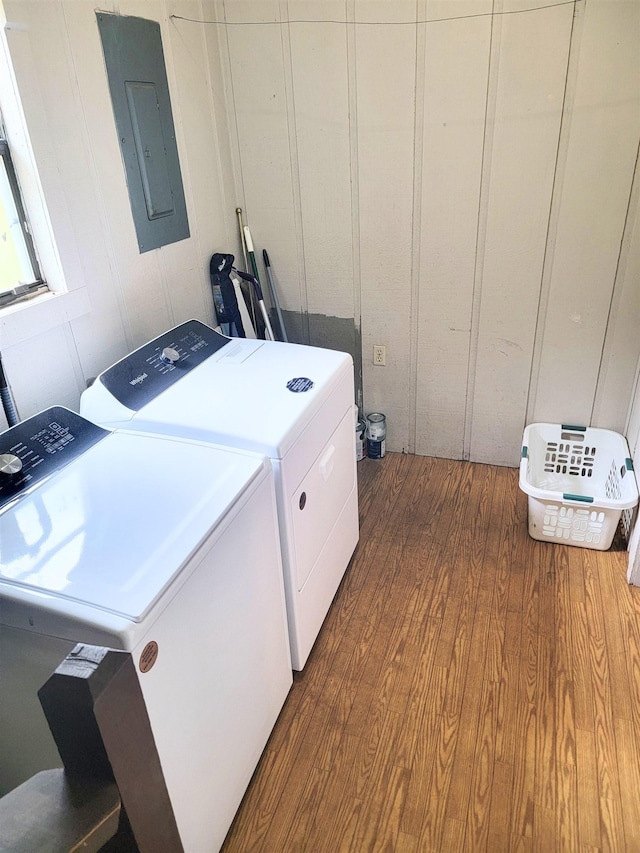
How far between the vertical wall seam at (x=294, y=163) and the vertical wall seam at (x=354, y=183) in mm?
226

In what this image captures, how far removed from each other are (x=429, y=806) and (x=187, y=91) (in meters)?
2.43

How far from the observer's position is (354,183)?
2.39 meters

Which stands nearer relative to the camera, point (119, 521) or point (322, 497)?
point (119, 521)

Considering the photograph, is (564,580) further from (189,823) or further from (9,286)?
(9,286)

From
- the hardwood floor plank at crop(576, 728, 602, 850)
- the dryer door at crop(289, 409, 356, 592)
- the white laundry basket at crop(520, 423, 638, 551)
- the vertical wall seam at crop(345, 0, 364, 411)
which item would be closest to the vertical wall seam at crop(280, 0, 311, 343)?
the vertical wall seam at crop(345, 0, 364, 411)

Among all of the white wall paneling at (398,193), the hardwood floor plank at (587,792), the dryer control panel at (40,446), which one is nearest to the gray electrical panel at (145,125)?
the white wall paneling at (398,193)

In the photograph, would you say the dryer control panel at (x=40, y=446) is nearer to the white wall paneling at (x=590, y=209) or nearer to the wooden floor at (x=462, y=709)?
the wooden floor at (x=462, y=709)

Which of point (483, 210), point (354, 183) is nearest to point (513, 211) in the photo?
point (483, 210)

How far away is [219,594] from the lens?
120 centimetres

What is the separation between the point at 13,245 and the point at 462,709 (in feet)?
5.97

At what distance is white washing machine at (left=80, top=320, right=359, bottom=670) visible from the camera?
4.89ft

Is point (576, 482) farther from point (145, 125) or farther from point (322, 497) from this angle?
point (145, 125)

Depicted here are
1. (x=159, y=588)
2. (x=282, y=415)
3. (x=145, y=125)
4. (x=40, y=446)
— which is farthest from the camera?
(x=145, y=125)

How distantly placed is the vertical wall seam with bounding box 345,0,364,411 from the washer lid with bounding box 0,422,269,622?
142 centimetres
